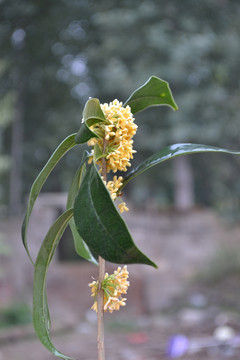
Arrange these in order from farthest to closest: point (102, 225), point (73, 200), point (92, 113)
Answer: point (73, 200) → point (92, 113) → point (102, 225)

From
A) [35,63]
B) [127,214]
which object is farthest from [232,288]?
[35,63]

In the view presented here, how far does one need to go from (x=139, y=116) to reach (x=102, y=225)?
6.67 m

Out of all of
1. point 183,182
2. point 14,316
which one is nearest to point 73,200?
point 14,316

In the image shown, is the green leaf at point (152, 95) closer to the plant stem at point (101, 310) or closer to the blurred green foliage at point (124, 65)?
the plant stem at point (101, 310)

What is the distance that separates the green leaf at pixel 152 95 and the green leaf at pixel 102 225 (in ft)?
0.70

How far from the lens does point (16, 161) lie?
22.7 ft

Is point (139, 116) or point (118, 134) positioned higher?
point (139, 116)

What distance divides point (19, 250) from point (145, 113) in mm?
2837

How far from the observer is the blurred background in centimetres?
603

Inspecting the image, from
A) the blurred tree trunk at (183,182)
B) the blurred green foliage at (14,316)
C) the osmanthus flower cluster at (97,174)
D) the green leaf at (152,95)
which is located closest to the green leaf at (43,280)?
the osmanthus flower cluster at (97,174)

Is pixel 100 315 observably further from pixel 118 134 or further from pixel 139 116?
pixel 139 116

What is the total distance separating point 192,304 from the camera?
543cm

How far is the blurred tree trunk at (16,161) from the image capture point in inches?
269

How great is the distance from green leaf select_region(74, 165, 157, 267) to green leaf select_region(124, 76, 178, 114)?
0.70ft
